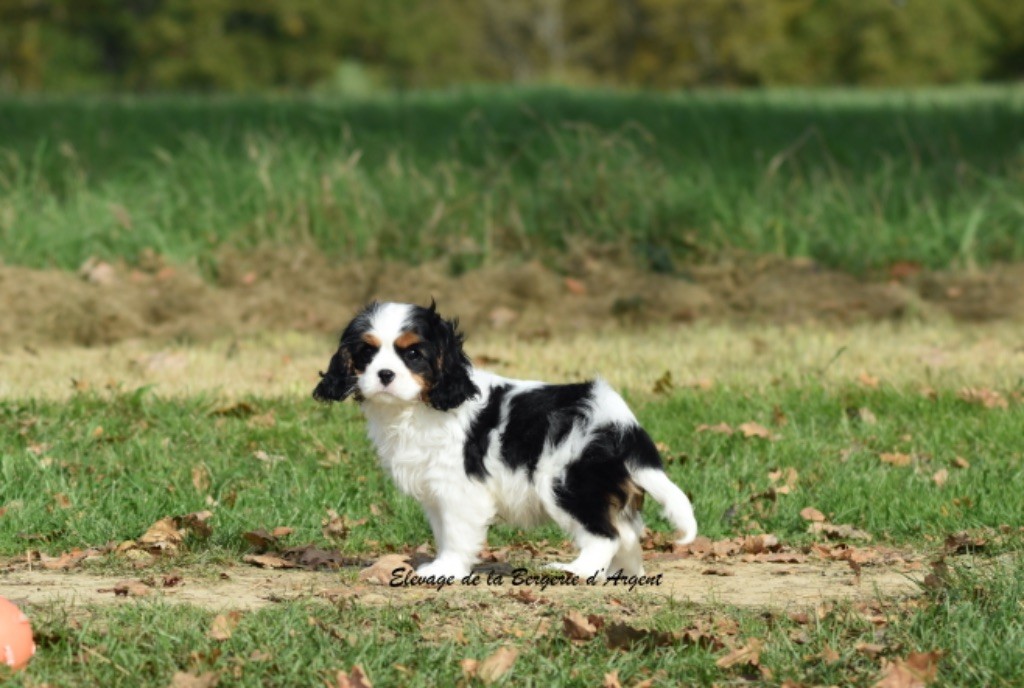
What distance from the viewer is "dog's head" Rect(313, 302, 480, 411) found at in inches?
224

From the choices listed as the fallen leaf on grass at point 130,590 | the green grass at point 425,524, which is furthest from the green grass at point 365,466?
the fallen leaf on grass at point 130,590

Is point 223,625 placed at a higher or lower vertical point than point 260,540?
higher

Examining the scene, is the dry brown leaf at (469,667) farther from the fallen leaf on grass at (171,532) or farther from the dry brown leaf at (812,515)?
the dry brown leaf at (812,515)

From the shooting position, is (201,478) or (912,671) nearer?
(912,671)

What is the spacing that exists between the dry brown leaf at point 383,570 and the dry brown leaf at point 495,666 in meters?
1.10

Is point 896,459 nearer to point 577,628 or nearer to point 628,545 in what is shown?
point 628,545

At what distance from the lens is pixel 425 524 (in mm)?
7176

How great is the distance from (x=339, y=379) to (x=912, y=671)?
93.4 inches

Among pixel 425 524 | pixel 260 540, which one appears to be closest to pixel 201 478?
pixel 260 540

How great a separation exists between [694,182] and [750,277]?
1.94 m

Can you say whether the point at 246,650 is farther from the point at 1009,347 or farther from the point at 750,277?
the point at 750,277

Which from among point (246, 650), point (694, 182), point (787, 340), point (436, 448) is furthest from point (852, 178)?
point (246, 650)

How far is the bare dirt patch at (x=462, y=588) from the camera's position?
5578mm

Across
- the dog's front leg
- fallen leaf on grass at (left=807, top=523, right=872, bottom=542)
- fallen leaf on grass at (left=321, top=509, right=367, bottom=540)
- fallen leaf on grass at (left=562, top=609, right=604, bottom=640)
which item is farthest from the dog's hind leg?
fallen leaf on grass at (left=321, top=509, right=367, bottom=540)
